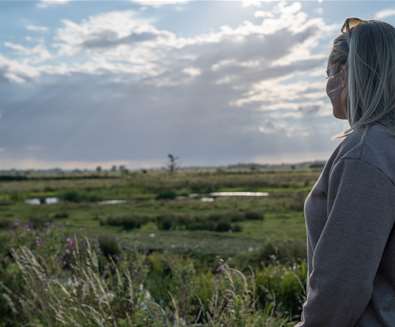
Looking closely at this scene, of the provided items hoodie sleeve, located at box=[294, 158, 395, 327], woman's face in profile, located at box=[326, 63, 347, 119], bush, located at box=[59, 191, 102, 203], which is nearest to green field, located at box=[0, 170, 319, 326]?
woman's face in profile, located at box=[326, 63, 347, 119]

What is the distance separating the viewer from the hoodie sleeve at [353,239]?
4.15ft

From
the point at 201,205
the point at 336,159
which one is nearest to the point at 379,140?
the point at 336,159

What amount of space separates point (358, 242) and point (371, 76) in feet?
1.39

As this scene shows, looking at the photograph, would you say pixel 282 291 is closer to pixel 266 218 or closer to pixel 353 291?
pixel 353 291

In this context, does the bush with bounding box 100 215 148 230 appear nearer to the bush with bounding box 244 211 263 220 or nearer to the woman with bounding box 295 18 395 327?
the bush with bounding box 244 211 263 220

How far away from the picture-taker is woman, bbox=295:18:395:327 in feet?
4.16

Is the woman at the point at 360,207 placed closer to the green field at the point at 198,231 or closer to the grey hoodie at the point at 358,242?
the grey hoodie at the point at 358,242

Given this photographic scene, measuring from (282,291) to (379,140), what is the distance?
5.37 meters

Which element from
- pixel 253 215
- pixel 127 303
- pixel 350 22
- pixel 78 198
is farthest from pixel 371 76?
pixel 78 198

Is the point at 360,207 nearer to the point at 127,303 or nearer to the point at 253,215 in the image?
the point at 127,303

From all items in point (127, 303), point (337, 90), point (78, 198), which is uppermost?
point (337, 90)

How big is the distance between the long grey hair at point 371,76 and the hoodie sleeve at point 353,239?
161 millimetres

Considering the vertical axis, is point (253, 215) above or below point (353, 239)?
below

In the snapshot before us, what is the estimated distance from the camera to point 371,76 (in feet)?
4.53
